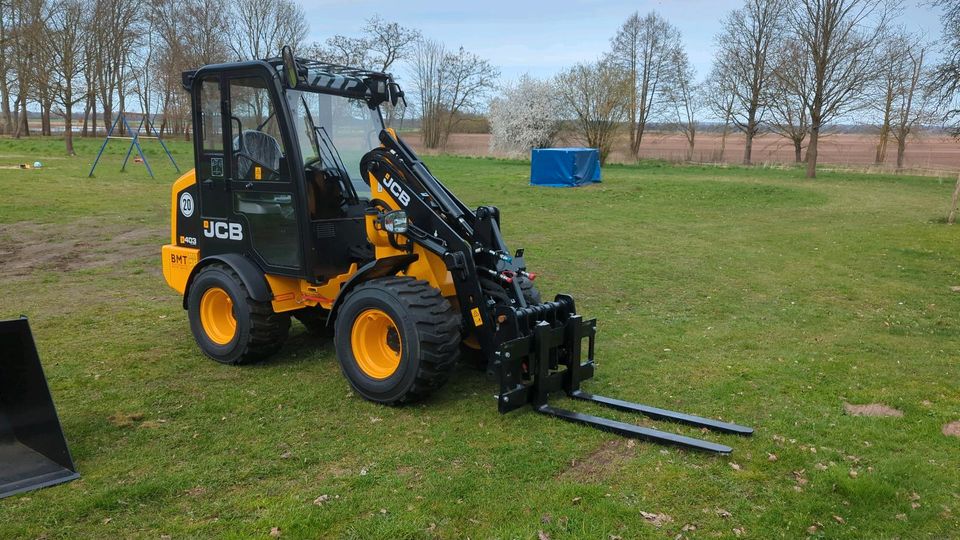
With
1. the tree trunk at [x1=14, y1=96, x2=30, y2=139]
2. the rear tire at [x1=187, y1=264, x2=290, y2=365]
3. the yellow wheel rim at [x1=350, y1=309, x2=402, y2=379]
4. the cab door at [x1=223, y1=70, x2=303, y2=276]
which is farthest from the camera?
the tree trunk at [x1=14, y1=96, x2=30, y2=139]

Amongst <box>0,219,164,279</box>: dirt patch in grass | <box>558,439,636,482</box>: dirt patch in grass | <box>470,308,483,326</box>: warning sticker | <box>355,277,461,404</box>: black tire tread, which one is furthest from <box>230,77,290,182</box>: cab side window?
<box>0,219,164,279</box>: dirt patch in grass

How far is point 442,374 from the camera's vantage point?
485cm

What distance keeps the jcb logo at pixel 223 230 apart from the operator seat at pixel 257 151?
0.48m

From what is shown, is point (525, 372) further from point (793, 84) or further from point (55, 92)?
point (55, 92)

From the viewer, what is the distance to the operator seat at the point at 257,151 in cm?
565

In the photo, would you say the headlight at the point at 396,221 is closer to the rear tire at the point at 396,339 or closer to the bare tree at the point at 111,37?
the rear tire at the point at 396,339

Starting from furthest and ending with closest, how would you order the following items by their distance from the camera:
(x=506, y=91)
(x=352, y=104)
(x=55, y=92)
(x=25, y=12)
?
(x=506, y=91), (x=55, y=92), (x=25, y=12), (x=352, y=104)

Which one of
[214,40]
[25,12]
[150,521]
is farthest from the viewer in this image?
[214,40]

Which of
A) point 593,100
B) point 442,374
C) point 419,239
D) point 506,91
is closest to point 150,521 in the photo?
point 442,374

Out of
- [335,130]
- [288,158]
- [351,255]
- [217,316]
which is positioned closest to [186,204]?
[217,316]

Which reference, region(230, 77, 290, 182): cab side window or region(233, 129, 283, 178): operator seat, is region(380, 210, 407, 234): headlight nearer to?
region(230, 77, 290, 182): cab side window

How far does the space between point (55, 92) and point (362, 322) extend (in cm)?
3556

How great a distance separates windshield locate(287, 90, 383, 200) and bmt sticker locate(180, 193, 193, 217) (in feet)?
5.04

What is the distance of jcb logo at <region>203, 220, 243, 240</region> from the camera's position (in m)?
6.09
